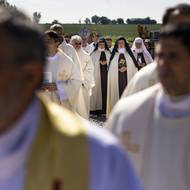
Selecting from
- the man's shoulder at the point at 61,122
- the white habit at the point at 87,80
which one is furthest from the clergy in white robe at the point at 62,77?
the man's shoulder at the point at 61,122

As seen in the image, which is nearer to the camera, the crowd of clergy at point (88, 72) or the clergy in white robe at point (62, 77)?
the clergy in white robe at point (62, 77)

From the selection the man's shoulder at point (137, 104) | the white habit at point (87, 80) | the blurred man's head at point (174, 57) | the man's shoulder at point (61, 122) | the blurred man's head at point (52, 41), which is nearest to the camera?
the man's shoulder at point (61, 122)

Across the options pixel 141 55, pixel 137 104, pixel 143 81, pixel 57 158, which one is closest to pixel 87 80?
pixel 141 55

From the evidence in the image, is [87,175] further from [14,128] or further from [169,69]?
[169,69]

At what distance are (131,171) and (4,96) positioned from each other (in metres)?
0.56

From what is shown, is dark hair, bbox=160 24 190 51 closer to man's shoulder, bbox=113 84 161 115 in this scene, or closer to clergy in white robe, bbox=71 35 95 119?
man's shoulder, bbox=113 84 161 115

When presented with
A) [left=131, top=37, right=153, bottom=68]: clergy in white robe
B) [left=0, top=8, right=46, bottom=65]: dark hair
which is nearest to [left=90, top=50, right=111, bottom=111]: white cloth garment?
[left=131, top=37, right=153, bottom=68]: clergy in white robe

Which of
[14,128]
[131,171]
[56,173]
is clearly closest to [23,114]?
[14,128]

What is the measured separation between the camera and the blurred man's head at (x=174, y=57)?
3141mm

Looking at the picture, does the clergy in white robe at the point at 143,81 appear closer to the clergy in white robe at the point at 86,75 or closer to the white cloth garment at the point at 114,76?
the clergy in white robe at the point at 86,75

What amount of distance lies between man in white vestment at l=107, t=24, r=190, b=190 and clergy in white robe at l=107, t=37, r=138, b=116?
10.0m

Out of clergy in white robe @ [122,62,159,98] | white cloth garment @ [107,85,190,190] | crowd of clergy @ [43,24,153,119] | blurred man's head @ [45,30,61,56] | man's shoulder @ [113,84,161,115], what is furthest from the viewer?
crowd of clergy @ [43,24,153,119]

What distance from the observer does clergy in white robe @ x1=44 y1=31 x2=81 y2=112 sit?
8602 mm

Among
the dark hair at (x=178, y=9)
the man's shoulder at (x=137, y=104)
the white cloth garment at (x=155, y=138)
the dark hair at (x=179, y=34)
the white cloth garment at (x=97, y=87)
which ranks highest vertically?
the dark hair at (x=178, y=9)
